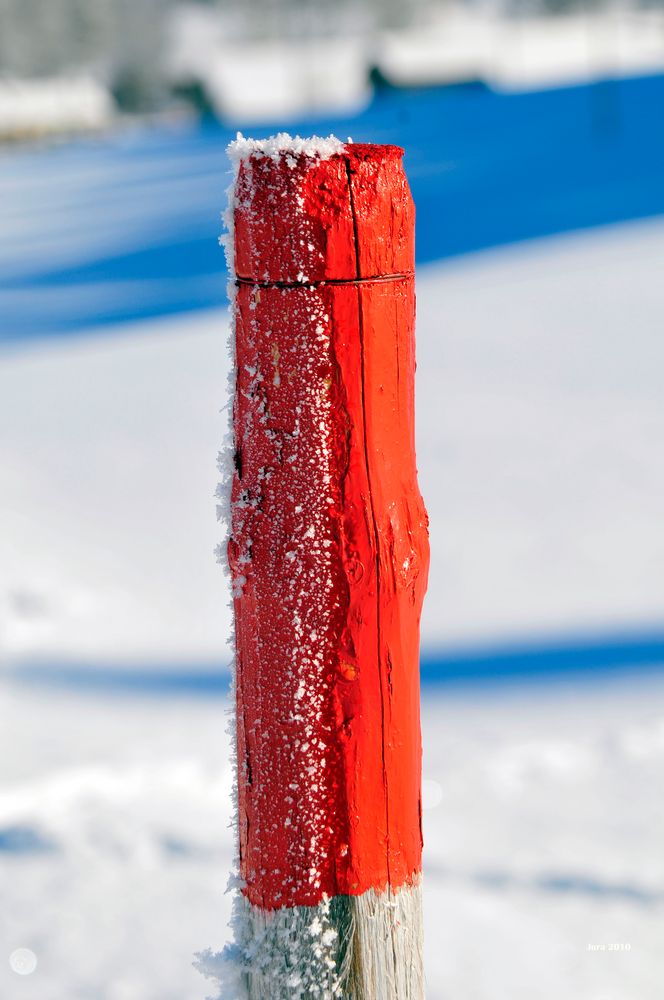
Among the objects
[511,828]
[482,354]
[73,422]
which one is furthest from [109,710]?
[482,354]

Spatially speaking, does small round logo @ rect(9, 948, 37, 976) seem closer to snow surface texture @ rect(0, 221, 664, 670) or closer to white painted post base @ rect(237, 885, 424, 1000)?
white painted post base @ rect(237, 885, 424, 1000)

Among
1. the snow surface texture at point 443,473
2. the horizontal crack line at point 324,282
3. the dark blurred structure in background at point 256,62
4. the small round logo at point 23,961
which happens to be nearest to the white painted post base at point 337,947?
the horizontal crack line at point 324,282

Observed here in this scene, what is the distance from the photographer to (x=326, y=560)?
98 cm

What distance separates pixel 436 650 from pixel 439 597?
33cm

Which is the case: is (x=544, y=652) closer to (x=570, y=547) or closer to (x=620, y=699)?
(x=620, y=699)

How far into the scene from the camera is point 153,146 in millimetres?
21297

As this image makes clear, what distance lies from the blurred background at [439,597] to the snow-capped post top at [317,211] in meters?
1.12

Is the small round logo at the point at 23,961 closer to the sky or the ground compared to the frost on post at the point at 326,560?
closer to the ground

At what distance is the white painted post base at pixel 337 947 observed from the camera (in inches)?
40.0

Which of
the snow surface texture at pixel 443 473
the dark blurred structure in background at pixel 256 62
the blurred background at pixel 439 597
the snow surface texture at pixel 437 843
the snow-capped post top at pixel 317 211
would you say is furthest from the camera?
the dark blurred structure in background at pixel 256 62

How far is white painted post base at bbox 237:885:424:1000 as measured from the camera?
3.33 ft

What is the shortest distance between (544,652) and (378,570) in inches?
82.2

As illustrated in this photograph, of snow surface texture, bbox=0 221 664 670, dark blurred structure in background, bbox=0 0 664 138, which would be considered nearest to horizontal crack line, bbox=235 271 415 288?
snow surface texture, bbox=0 221 664 670

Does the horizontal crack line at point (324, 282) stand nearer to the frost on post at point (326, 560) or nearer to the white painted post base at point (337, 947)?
the frost on post at point (326, 560)
